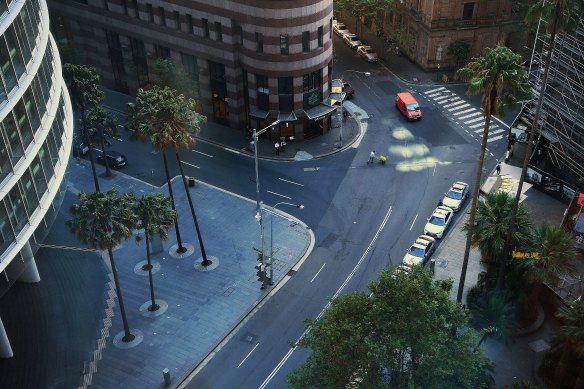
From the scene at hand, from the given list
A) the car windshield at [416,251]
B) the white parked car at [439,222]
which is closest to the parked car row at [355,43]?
the white parked car at [439,222]

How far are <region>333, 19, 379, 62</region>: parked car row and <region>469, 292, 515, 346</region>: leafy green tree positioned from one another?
5782cm

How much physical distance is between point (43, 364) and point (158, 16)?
152 ft

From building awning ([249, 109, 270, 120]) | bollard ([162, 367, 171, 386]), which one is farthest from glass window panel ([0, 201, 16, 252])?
building awning ([249, 109, 270, 120])

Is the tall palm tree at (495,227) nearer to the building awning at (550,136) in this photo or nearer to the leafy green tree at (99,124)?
the building awning at (550,136)

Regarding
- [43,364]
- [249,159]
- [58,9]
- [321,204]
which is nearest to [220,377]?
[43,364]

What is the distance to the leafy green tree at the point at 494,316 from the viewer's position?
167 ft

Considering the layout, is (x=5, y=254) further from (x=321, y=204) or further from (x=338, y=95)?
(x=338, y=95)

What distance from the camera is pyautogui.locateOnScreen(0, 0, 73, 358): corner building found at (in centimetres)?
4106

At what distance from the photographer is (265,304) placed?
5931cm

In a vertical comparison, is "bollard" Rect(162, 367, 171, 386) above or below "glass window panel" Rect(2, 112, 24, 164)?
below

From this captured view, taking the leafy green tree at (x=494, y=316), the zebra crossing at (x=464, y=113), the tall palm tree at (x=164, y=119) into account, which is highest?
the tall palm tree at (x=164, y=119)

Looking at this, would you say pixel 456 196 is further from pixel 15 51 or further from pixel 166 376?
pixel 15 51

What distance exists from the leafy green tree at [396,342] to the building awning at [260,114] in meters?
42.1

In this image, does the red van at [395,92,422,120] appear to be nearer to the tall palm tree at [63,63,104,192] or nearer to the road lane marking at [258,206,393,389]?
the road lane marking at [258,206,393,389]
